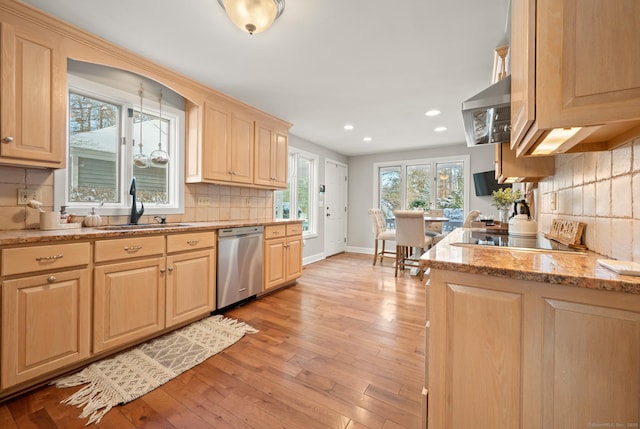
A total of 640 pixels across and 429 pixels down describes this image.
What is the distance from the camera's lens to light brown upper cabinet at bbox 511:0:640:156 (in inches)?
27.0

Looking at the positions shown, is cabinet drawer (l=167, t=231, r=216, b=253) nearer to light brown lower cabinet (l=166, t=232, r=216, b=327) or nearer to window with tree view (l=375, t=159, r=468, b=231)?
light brown lower cabinet (l=166, t=232, r=216, b=327)

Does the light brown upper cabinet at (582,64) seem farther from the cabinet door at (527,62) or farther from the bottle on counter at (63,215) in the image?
the bottle on counter at (63,215)

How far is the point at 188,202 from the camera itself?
2854 millimetres

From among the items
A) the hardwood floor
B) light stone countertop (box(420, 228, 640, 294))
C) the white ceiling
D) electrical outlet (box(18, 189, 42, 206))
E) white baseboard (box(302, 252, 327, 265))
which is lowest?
the hardwood floor

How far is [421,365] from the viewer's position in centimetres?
179

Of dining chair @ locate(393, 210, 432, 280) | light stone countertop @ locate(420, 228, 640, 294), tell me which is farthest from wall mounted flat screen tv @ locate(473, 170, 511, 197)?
light stone countertop @ locate(420, 228, 640, 294)

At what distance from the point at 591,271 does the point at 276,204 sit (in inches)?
154

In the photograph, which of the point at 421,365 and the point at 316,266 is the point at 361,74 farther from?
the point at 316,266

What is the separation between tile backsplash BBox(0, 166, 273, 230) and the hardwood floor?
1.14 m

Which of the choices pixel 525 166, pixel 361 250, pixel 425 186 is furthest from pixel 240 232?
pixel 425 186

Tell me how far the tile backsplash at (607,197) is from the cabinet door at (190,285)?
8.62 feet

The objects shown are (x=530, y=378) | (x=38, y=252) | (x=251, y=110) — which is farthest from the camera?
(x=251, y=110)

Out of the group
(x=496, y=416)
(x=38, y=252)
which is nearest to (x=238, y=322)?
(x=38, y=252)

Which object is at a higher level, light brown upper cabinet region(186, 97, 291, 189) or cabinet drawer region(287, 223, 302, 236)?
light brown upper cabinet region(186, 97, 291, 189)
